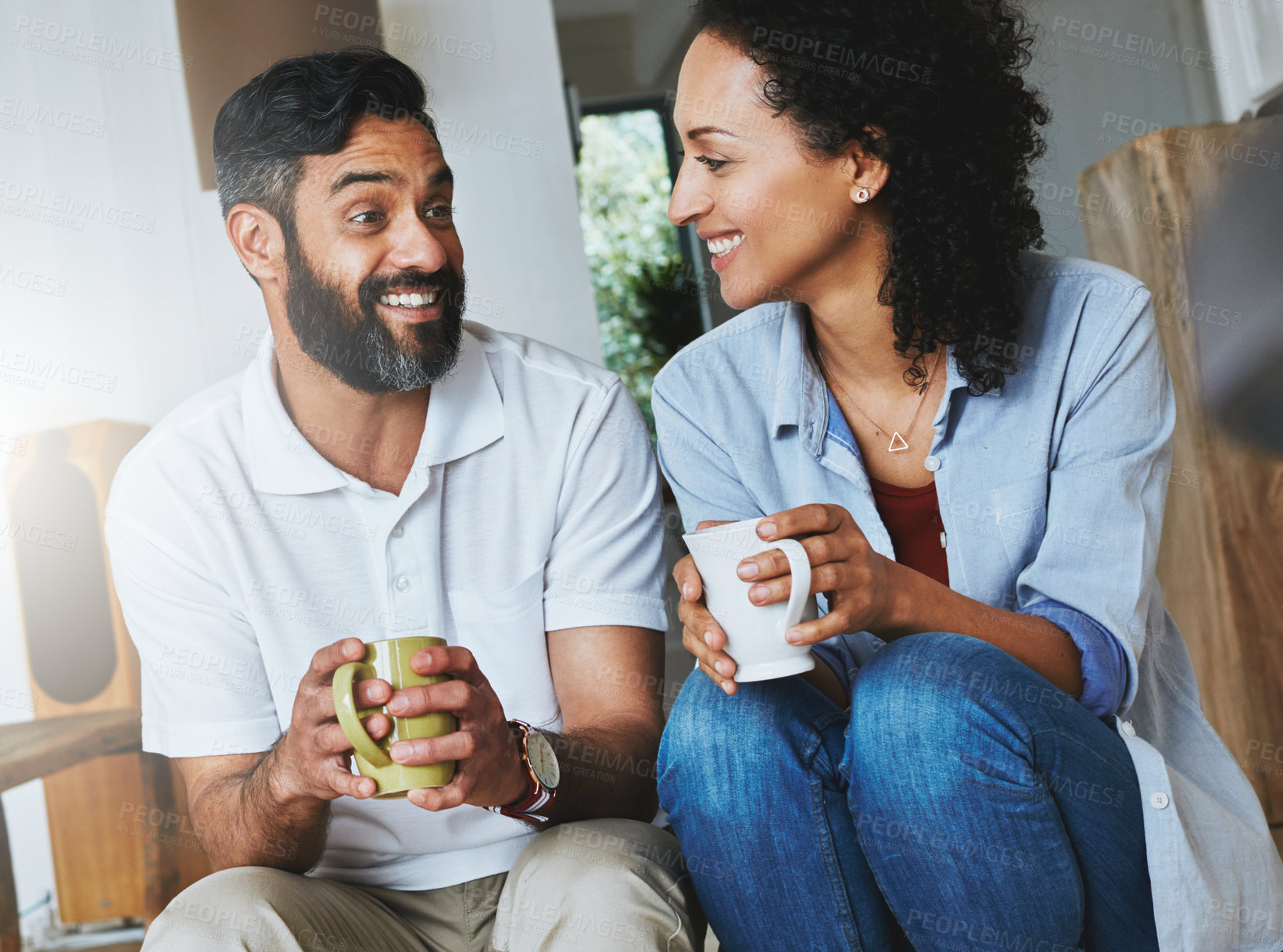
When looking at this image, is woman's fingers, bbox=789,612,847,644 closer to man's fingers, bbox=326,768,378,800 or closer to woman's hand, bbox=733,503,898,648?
woman's hand, bbox=733,503,898,648

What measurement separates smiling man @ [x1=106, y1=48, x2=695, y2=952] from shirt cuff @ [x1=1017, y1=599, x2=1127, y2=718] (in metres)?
0.40

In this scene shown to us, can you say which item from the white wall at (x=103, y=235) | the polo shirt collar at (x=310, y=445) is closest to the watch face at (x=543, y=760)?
the polo shirt collar at (x=310, y=445)

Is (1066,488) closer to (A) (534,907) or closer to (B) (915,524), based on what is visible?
(B) (915,524)

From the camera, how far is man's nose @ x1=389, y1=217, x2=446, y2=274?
125cm

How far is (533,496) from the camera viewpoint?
1.25 meters

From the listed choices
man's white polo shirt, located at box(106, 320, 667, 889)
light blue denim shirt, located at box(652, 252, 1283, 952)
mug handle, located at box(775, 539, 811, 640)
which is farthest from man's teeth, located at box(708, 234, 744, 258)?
mug handle, located at box(775, 539, 811, 640)

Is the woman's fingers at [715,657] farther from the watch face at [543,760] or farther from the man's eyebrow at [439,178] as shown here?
the man's eyebrow at [439,178]

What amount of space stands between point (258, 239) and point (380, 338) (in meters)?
0.22

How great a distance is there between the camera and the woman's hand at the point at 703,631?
86 centimetres

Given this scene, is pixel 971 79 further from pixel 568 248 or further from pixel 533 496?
pixel 568 248

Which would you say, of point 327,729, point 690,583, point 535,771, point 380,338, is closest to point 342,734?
point 327,729

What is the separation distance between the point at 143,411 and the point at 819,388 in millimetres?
1086

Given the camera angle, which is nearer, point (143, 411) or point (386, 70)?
point (386, 70)

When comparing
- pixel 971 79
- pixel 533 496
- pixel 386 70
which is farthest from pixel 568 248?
pixel 971 79
